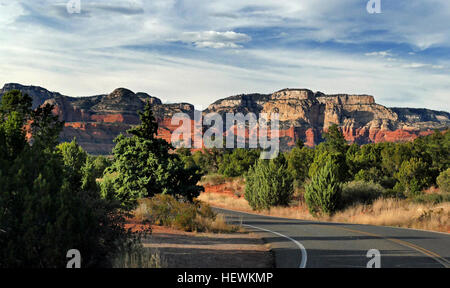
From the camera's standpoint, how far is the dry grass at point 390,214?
19938mm

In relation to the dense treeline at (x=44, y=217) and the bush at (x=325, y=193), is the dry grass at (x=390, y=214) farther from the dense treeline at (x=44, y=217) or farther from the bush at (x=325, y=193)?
the dense treeline at (x=44, y=217)

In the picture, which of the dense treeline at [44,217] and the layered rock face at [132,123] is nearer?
the dense treeline at [44,217]

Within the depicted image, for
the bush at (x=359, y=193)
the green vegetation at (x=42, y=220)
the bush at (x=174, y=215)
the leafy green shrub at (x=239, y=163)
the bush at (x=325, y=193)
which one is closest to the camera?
the green vegetation at (x=42, y=220)

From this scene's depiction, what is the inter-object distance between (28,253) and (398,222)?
60.4 ft

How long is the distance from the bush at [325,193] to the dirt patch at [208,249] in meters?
9.10

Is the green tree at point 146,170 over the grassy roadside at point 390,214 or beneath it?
over

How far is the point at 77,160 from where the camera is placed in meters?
33.8

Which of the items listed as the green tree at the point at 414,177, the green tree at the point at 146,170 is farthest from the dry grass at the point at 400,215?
the green tree at the point at 414,177

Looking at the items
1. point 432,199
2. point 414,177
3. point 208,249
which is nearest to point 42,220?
point 208,249

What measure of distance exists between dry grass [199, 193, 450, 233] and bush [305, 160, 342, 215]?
1.84 ft
